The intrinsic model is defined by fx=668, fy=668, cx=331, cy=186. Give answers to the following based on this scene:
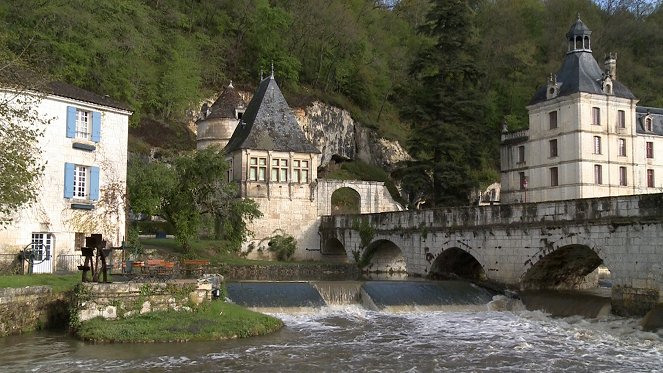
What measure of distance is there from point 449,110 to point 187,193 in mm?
17865

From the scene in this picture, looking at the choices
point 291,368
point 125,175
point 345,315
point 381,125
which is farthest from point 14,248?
point 381,125

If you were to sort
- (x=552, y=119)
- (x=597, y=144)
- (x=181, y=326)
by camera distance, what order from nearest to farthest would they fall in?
(x=181, y=326) < (x=597, y=144) < (x=552, y=119)

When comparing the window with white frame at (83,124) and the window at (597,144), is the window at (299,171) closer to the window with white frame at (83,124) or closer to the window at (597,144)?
the window with white frame at (83,124)

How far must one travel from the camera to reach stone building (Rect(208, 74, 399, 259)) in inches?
1289

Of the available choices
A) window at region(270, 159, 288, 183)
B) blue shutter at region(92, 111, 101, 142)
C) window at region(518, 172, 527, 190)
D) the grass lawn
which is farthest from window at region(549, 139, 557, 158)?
the grass lawn

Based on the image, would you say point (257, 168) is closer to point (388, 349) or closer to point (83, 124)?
point (83, 124)

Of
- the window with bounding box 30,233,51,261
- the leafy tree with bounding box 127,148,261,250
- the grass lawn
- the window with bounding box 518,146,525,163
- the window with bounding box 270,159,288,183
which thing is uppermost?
the window with bounding box 518,146,525,163

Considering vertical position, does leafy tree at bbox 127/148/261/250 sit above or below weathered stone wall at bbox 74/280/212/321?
above

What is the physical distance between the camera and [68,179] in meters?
21.4

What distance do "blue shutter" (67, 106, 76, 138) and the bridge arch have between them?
15223mm

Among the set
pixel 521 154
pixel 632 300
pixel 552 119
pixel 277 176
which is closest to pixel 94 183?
pixel 277 176

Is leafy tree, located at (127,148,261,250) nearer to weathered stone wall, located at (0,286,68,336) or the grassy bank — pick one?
weathered stone wall, located at (0,286,68,336)

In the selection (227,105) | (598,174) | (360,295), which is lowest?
(360,295)

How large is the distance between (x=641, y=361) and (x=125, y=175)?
Answer: 17.2 metres
